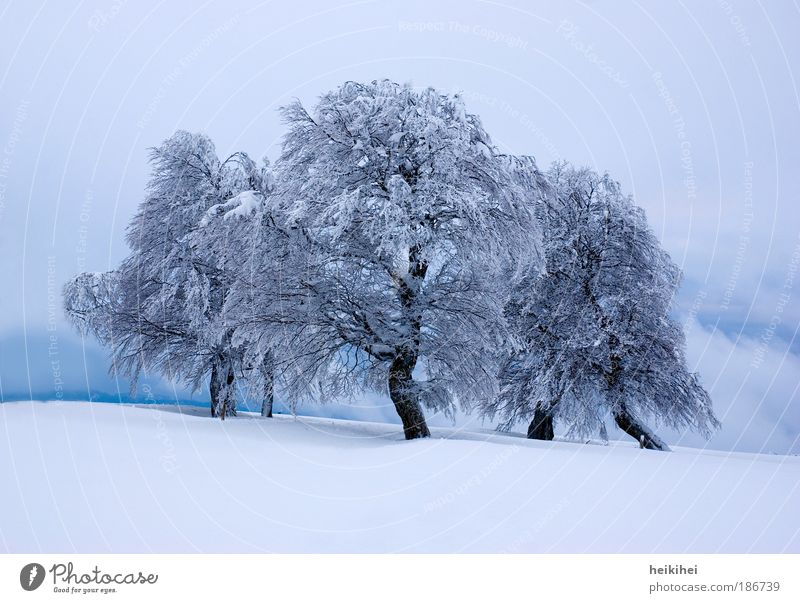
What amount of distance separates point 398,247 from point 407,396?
10.8 ft

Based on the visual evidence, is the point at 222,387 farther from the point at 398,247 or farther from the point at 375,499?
the point at 375,499

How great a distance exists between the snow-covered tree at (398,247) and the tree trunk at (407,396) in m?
0.02

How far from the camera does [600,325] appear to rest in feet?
48.9

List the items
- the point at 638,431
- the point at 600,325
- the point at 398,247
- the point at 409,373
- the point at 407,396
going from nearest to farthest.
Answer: the point at 398,247
the point at 407,396
the point at 409,373
the point at 600,325
the point at 638,431

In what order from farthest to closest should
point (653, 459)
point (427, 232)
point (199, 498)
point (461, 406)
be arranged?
point (461, 406) → point (427, 232) → point (653, 459) → point (199, 498)

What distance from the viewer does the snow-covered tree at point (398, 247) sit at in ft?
35.1

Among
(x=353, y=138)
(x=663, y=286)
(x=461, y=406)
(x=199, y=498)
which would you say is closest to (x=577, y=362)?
(x=663, y=286)

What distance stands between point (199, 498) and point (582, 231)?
534 inches

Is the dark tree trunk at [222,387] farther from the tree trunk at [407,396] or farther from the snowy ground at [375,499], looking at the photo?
the snowy ground at [375,499]

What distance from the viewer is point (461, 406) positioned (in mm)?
12148

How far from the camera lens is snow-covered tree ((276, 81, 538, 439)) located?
1069 cm

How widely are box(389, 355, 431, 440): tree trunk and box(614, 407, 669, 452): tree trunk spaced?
664 centimetres

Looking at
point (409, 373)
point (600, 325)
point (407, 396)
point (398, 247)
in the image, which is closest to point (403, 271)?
point (398, 247)
